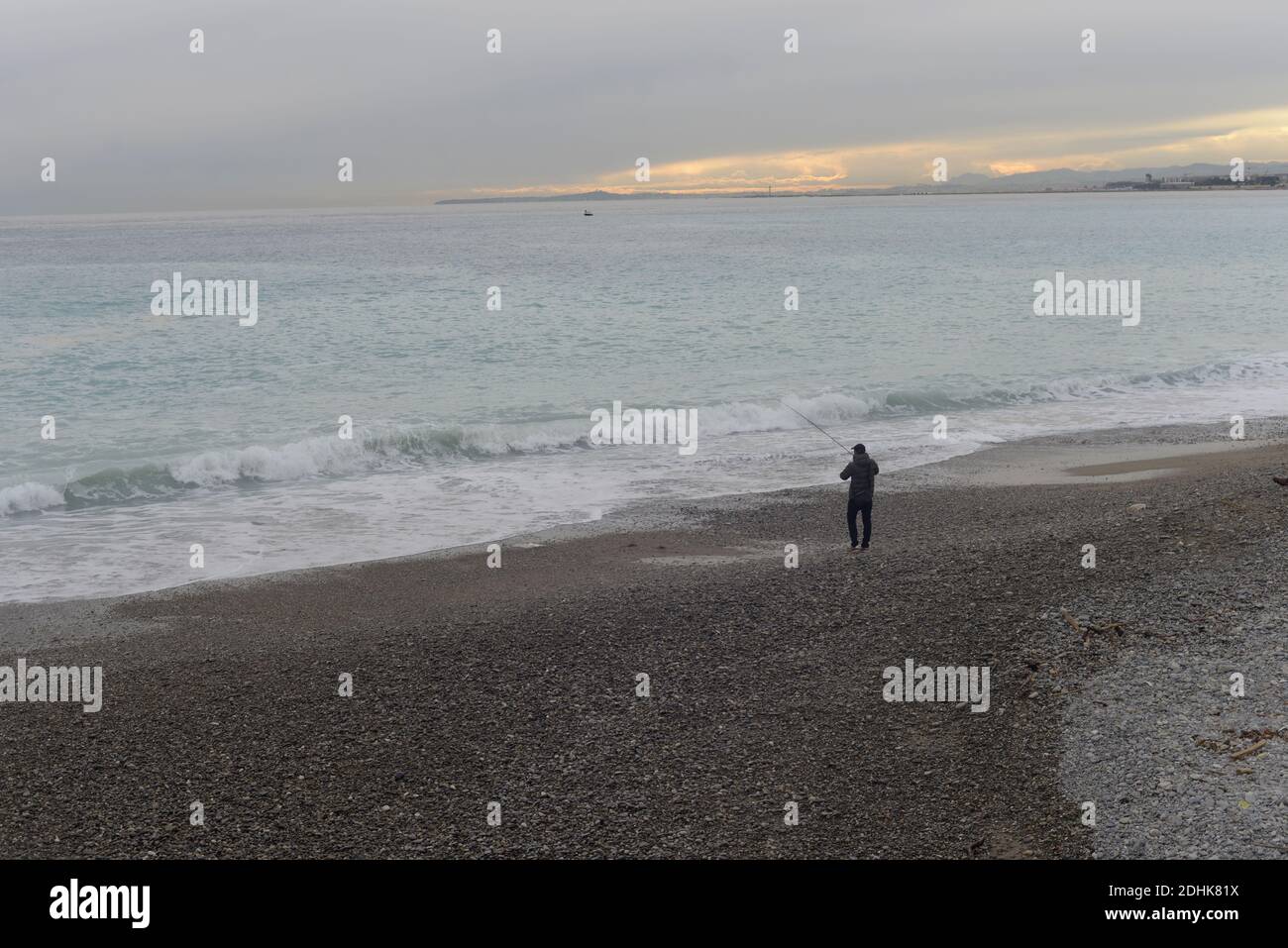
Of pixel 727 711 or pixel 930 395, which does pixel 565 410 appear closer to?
pixel 930 395

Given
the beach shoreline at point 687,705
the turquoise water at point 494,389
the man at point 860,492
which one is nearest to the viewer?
the beach shoreline at point 687,705

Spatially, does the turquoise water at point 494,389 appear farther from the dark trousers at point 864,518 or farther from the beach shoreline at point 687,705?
the dark trousers at point 864,518

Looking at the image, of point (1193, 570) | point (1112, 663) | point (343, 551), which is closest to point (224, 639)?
point (343, 551)

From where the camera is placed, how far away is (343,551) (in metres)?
14.2

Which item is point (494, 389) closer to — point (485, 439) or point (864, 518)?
point (485, 439)

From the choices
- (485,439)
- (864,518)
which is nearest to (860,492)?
(864,518)

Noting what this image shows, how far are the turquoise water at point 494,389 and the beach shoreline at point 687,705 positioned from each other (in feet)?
10.2

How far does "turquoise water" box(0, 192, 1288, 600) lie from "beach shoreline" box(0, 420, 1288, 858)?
3108mm

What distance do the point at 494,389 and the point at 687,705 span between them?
19.9 metres

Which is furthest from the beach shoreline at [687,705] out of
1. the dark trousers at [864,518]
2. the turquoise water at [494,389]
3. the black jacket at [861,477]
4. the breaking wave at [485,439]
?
the breaking wave at [485,439]

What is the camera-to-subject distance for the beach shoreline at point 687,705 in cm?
668

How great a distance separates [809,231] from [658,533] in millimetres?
109964

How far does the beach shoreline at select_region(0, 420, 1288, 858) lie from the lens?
6680 millimetres
